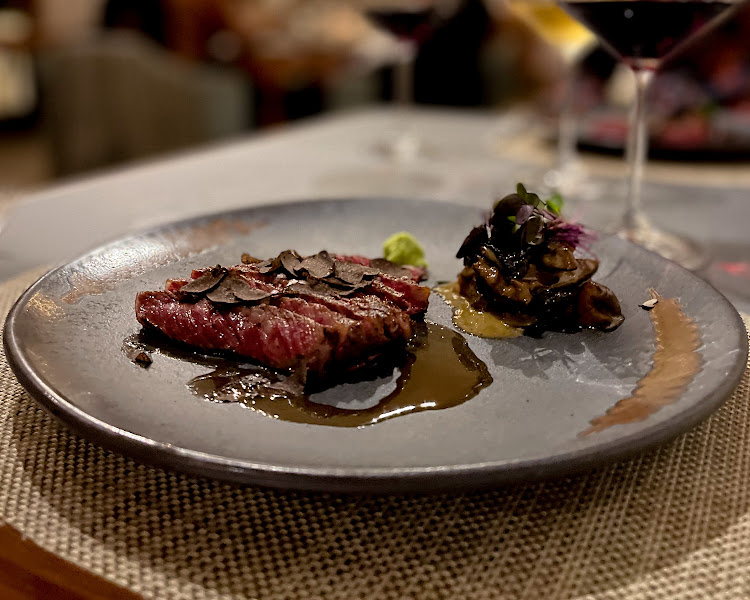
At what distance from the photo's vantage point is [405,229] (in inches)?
67.9

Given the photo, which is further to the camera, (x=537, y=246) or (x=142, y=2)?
(x=142, y=2)

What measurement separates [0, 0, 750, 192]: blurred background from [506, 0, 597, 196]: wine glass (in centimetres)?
2

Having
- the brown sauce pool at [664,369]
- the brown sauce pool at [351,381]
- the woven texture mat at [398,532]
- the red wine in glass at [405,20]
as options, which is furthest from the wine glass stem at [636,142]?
the red wine in glass at [405,20]

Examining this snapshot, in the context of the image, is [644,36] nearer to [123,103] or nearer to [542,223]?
[542,223]

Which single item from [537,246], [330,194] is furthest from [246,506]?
[330,194]

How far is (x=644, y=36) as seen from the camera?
5.62 feet

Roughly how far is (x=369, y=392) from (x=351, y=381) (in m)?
0.04

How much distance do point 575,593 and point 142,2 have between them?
8.51m

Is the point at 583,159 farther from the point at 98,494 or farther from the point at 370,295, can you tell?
the point at 98,494

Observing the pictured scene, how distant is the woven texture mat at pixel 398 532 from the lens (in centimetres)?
84

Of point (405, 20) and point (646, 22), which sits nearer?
point (646, 22)

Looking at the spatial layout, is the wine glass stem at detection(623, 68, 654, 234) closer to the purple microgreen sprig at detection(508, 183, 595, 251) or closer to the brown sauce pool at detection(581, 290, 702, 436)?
the purple microgreen sprig at detection(508, 183, 595, 251)

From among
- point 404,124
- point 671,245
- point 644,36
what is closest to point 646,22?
point 644,36

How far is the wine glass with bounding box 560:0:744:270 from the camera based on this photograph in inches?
65.0
